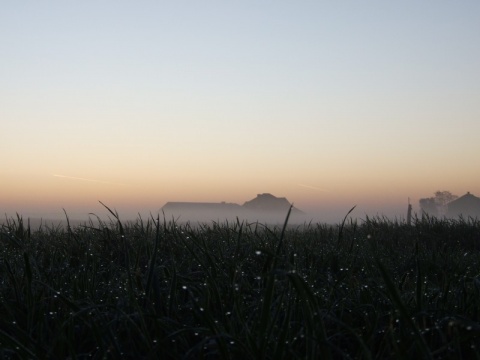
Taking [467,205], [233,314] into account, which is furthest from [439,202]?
[233,314]

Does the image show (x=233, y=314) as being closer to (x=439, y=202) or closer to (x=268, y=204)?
(x=439, y=202)

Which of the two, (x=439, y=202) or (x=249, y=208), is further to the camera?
(x=249, y=208)

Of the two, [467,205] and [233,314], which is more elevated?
[467,205]

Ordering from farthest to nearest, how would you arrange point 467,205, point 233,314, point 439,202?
point 467,205 → point 439,202 → point 233,314

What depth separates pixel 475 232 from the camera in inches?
364

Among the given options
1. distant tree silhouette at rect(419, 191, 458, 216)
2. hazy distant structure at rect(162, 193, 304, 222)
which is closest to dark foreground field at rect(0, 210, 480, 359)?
distant tree silhouette at rect(419, 191, 458, 216)

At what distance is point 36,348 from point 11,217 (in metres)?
4.92

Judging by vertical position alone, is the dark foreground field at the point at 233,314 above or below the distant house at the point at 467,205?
below

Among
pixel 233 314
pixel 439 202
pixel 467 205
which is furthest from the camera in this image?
pixel 467 205

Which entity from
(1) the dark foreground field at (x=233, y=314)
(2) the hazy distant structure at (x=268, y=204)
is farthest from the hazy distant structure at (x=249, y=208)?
(1) the dark foreground field at (x=233, y=314)

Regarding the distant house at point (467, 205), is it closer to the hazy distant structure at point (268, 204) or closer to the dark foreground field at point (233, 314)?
the hazy distant structure at point (268, 204)

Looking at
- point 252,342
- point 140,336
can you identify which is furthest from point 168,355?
point 252,342

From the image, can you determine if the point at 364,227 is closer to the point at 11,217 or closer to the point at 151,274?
the point at 11,217

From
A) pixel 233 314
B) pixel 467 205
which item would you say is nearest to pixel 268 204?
pixel 467 205
